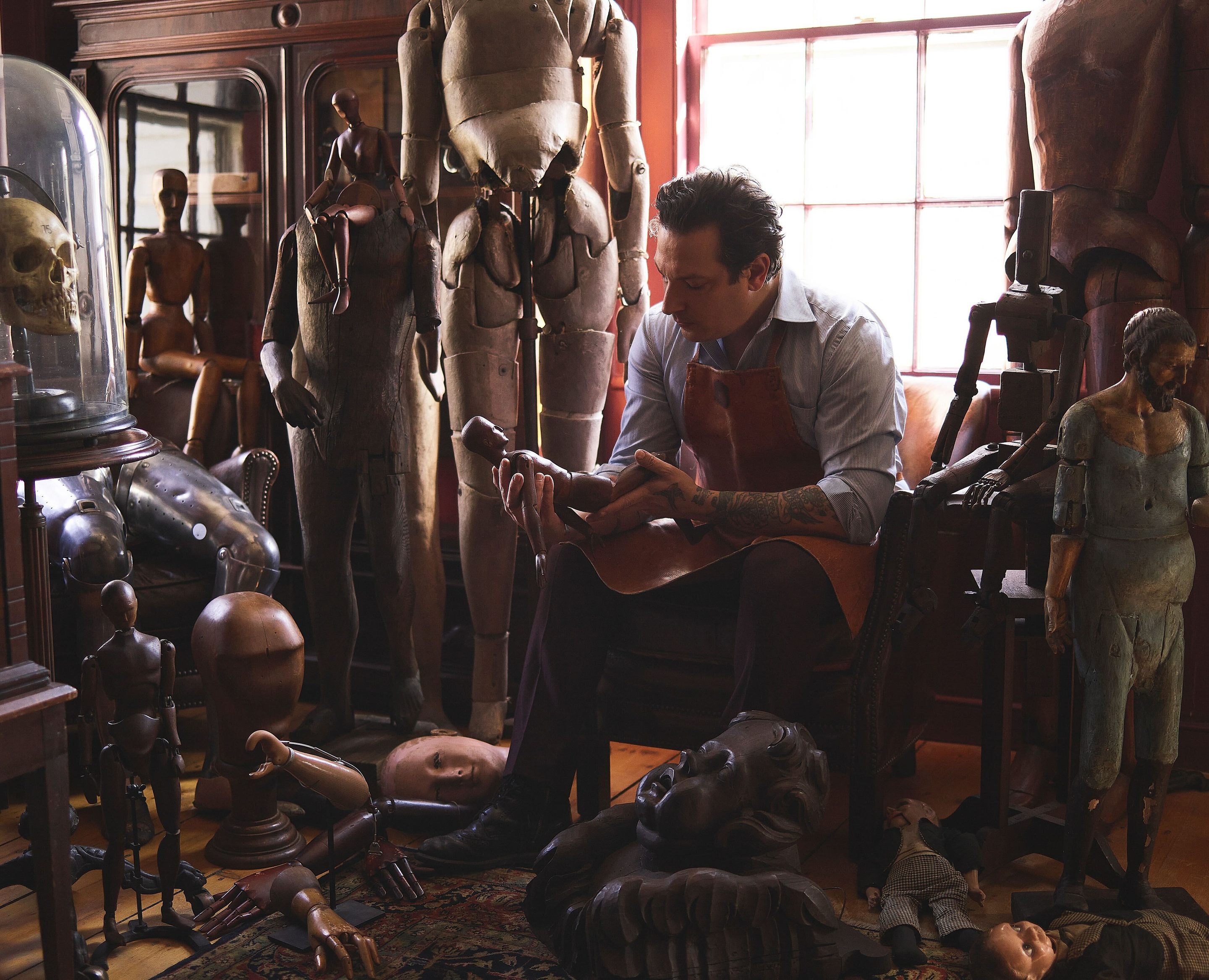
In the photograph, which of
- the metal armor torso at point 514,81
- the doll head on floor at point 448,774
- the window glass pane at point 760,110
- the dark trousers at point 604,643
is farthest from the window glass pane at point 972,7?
the doll head on floor at point 448,774

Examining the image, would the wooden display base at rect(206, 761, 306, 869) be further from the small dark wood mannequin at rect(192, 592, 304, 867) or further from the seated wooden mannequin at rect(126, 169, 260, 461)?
the seated wooden mannequin at rect(126, 169, 260, 461)

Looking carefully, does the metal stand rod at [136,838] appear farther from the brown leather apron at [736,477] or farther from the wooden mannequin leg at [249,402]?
the wooden mannequin leg at [249,402]

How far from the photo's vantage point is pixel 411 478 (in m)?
3.61

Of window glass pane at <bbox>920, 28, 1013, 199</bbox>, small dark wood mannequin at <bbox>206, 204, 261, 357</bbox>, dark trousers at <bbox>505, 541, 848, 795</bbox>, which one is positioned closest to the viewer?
dark trousers at <bbox>505, 541, 848, 795</bbox>

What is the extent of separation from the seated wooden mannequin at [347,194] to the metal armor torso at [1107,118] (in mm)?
1691

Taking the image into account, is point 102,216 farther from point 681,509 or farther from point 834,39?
point 834,39

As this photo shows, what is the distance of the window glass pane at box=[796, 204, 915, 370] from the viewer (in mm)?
4141

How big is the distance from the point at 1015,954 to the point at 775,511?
3.17ft

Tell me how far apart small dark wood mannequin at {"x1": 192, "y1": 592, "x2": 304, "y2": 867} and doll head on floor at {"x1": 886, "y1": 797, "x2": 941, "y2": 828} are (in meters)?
1.34

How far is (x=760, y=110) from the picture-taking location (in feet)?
13.9

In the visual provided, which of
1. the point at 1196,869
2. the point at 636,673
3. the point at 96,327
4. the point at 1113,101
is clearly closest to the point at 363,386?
the point at 96,327

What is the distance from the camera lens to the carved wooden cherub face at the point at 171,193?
14.2 feet

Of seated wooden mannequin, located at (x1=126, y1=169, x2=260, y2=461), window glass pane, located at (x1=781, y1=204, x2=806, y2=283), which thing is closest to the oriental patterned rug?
seated wooden mannequin, located at (x1=126, y1=169, x2=260, y2=461)

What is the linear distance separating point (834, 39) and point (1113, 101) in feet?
4.25
